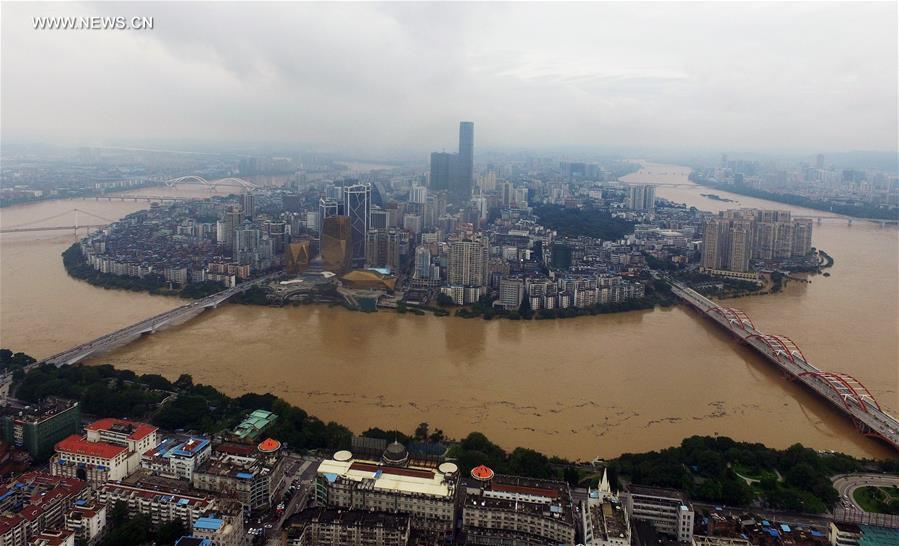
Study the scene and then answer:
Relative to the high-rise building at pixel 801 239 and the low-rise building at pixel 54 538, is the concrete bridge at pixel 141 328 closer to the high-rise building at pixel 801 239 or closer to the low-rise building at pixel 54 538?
the low-rise building at pixel 54 538

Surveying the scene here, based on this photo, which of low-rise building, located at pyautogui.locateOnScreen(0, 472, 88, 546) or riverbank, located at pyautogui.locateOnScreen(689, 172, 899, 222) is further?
riverbank, located at pyautogui.locateOnScreen(689, 172, 899, 222)

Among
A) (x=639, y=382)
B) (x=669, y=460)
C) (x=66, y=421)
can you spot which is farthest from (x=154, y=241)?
(x=669, y=460)

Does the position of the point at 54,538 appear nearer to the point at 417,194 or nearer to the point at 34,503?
the point at 34,503

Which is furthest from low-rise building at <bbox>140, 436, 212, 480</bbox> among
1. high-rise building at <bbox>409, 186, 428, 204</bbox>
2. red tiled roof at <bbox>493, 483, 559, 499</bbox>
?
high-rise building at <bbox>409, 186, 428, 204</bbox>

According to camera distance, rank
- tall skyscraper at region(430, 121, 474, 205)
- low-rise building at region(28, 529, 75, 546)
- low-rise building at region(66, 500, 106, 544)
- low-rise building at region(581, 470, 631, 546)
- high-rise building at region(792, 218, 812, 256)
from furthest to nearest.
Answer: tall skyscraper at region(430, 121, 474, 205)
high-rise building at region(792, 218, 812, 256)
low-rise building at region(66, 500, 106, 544)
low-rise building at region(581, 470, 631, 546)
low-rise building at region(28, 529, 75, 546)

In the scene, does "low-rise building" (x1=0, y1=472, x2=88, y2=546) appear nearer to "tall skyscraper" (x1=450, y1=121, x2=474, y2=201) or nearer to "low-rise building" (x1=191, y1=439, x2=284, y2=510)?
"low-rise building" (x1=191, y1=439, x2=284, y2=510)

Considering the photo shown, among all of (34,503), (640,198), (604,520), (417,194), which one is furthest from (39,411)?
(640,198)

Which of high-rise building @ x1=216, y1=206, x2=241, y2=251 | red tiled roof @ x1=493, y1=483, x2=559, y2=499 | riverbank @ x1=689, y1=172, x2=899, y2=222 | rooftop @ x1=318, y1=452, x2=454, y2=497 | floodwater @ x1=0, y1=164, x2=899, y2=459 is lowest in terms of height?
floodwater @ x1=0, y1=164, x2=899, y2=459

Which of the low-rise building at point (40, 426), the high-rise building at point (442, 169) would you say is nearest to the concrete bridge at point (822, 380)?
the low-rise building at point (40, 426)
